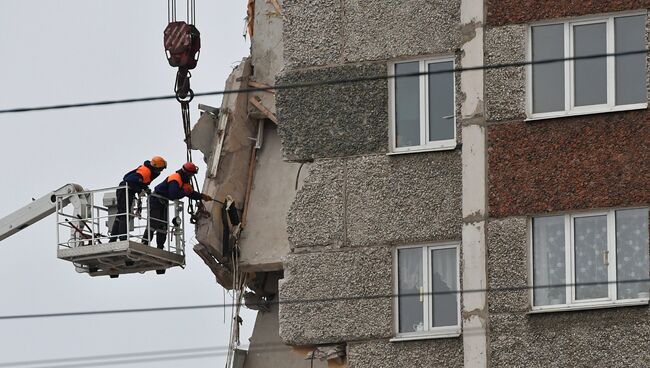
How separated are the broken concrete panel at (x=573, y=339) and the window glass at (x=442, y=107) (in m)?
3.29

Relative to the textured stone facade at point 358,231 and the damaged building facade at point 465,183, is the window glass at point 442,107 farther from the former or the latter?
the textured stone facade at point 358,231

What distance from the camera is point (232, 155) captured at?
44.5 meters

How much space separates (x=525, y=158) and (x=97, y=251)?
959cm

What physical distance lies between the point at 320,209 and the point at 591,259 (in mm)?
4830

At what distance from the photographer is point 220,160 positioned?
4438 cm

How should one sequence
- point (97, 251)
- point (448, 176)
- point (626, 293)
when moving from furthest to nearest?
point (97, 251), point (448, 176), point (626, 293)

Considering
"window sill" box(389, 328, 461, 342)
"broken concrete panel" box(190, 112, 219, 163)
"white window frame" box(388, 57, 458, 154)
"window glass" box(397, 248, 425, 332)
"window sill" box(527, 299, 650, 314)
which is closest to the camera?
"window sill" box(527, 299, 650, 314)

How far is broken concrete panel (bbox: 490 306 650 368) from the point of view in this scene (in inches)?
1410

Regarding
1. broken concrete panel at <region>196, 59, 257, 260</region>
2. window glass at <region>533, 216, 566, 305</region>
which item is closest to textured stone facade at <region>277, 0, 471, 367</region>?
window glass at <region>533, 216, 566, 305</region>

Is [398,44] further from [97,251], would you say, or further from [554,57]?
[97,251]

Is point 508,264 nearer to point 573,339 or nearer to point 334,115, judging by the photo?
point 573,339

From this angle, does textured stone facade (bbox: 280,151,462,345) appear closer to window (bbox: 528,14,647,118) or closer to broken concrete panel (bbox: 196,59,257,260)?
window (bbox: 528,14,647,118)

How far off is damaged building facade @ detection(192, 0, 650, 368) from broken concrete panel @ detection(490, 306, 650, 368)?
0.06 ft

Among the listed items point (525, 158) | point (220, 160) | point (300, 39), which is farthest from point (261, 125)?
point (525, 158)
